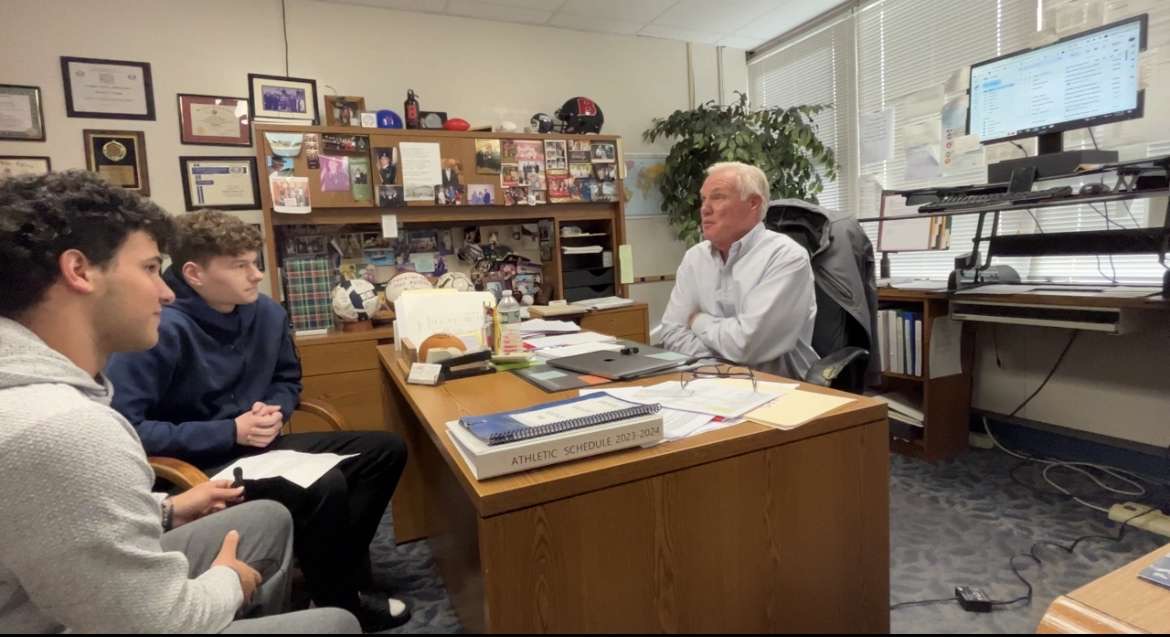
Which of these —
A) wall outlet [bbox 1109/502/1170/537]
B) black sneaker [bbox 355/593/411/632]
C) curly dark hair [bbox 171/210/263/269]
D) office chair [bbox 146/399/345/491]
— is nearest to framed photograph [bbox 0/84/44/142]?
curly dark hair [bbox 171/210/263/269]

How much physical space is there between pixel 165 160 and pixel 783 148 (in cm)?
330

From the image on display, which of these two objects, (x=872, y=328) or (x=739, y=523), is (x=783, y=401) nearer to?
(x=739, y=523)

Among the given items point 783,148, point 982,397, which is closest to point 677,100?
point 783,148

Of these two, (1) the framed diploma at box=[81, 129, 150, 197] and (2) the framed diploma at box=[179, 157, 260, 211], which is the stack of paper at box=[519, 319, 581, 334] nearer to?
(2) the framed diploma at box=[179, 157, 260, 211]

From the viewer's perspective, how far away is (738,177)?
6.95 ft

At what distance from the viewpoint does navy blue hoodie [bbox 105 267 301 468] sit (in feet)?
5.03

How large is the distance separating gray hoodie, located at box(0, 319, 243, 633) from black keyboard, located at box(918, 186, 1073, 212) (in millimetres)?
2523

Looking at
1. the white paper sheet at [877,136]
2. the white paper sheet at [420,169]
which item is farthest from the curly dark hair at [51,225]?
the white paper sheet at [877,136]

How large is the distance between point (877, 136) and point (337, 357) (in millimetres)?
3106

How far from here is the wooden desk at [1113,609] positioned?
0.74 m

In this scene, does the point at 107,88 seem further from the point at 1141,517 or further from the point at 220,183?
the point at 1141,517

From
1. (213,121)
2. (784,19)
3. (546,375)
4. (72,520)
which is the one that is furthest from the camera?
(784,19)

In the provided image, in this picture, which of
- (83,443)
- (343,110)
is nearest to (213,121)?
(343,110)

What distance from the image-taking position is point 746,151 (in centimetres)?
353
